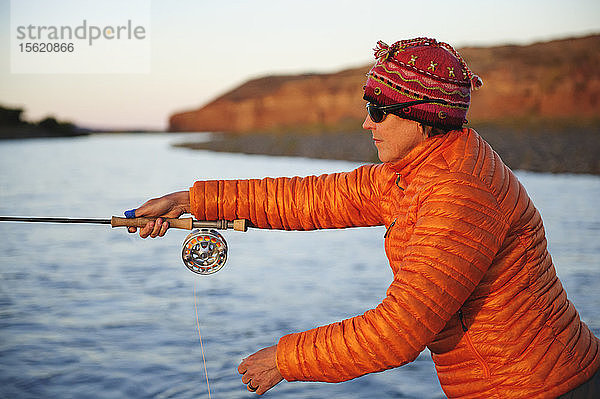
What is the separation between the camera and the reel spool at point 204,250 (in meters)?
2.72

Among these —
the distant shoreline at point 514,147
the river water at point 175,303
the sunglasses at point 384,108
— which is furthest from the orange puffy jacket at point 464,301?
the distant shoreline at point 514,147

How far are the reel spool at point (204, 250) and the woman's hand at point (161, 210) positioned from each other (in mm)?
119

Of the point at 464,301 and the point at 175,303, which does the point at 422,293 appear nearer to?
the point at 464,301

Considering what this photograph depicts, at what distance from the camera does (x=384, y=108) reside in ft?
6.60

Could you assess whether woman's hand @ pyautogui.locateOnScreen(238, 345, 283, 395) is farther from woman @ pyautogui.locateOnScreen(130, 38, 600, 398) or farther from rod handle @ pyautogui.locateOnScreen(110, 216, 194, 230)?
rod handle @ pyautogui.locateOnScreen(110, 216, 194, 230)

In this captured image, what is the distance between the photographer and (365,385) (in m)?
4.58

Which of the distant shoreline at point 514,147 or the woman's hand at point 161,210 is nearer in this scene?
the woman's hand at point 161,210

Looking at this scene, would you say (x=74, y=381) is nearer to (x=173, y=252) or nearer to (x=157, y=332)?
(x=157, y=332)

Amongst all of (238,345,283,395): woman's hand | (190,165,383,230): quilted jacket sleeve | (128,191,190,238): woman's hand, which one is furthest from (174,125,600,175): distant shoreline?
(238,345,283,395): woman's hand

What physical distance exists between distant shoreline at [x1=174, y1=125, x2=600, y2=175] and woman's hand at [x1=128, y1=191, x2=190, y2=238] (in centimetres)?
2182

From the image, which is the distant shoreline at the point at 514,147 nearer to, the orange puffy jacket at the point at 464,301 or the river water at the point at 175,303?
the river water at the point at 175,303

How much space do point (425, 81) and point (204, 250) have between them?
3.73ft

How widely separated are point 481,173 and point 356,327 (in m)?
0.48

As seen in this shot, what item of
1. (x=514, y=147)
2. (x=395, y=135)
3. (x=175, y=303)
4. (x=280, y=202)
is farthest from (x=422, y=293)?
(x=514, y=147)
